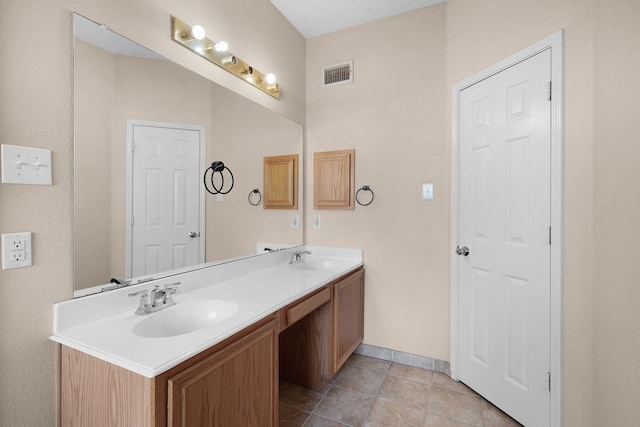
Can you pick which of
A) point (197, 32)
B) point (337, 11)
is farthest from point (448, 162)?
point (197, 32)

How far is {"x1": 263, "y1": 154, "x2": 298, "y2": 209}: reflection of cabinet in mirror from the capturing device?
7.31 feet

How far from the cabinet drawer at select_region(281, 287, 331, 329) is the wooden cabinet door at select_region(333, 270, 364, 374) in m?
0.13

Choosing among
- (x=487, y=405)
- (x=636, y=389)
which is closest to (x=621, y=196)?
(x=636, y=389)

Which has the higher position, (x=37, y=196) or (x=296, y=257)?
(x=37, y=196)

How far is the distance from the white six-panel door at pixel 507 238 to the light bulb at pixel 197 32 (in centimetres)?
171

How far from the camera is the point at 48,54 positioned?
1008 mm

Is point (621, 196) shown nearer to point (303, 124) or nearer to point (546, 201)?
point (546, 201)

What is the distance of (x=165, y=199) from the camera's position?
1.46 metres

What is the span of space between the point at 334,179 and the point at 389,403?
5.50 ft

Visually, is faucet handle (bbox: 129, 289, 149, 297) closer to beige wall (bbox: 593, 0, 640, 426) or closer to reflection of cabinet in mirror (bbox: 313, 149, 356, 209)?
reflection of cabinet in mirror (bbox: 313, 149, 356, 209)

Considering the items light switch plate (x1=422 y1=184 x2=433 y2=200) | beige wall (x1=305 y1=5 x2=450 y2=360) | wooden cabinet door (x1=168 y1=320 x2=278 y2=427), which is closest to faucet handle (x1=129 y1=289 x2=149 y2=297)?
wooden cabinet door (x1=168 y1=320 x2=278 y2=427)

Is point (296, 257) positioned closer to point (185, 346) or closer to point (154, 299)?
point (154, 299)

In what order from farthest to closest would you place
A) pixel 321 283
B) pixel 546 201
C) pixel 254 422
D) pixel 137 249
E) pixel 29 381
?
pixel 321 283 < pixel 546 201 < pixel 137 249 < pixel 254 422 < pixel 29 381

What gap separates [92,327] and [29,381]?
8.4 inches
